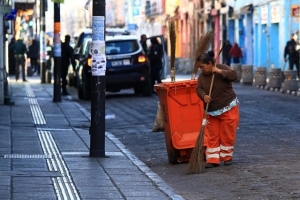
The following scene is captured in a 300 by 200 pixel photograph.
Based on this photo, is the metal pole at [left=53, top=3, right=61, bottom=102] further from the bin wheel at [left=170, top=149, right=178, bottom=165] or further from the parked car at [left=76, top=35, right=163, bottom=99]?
the bin wheel at [left=170, top=149, right=178, bottom=165]

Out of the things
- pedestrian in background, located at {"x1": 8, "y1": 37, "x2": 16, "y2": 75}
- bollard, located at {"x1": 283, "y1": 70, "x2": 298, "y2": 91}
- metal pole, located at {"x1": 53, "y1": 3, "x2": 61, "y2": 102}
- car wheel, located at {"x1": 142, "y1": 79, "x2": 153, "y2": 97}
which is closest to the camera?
metal pole, located at {"x1": 53, "y1": 3, "x2": 61, "y2": 102}

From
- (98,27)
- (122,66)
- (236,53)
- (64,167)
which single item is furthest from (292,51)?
(64,167)

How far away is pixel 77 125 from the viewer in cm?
2041

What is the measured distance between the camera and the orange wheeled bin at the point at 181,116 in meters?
13.8

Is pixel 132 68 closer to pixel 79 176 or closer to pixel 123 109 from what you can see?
pixel 123 109

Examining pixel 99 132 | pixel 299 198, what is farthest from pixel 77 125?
pixel 299 198

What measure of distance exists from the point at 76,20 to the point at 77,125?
368ft

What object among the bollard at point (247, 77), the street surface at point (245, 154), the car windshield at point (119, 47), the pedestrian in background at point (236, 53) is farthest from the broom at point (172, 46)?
the pedestrian in background at point (236, 53)

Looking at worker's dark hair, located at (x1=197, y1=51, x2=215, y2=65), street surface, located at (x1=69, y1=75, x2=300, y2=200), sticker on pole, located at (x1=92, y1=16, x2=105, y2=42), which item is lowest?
street surface, located at (x1=69, y1=75, x2=300, y2=200)

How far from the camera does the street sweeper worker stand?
13.0 m

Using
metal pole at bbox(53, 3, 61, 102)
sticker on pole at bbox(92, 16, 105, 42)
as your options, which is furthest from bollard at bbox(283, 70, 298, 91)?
sticker on pole at bbox(92, 16, 105, 42)

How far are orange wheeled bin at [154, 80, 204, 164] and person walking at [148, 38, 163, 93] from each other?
58.2 ft

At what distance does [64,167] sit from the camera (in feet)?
42.8

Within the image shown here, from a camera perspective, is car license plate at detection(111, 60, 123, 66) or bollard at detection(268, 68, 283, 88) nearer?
car license plate at detection(111, 60, 123, 66)
